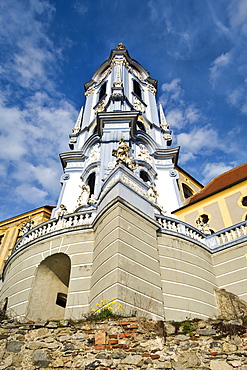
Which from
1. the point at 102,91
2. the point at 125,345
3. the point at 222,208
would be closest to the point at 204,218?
the point at 222,208

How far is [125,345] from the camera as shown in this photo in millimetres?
5988

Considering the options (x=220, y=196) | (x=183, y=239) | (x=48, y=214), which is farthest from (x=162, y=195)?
(x=48, y=214)

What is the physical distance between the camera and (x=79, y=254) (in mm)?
11695

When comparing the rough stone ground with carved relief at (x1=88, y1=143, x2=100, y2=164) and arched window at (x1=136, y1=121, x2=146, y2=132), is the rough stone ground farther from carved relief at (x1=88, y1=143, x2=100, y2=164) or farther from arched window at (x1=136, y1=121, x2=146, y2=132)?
arched window at (x1=136, y1=121, x2=146, y2=132)

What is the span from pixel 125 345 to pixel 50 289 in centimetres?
694

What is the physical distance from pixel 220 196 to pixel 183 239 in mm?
5413

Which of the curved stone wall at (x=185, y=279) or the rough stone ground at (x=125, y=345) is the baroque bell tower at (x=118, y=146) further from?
the rough stone ground at (x=125, y=345)

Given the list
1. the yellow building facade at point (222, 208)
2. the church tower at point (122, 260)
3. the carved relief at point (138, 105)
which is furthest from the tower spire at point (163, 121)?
the church tower at point (122, 260)

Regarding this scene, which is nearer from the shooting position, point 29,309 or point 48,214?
point 29,309

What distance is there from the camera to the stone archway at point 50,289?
449 inches

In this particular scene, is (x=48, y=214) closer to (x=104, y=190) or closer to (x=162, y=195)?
(x=162, y=195)

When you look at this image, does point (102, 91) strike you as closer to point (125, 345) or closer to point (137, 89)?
point (137, 89)

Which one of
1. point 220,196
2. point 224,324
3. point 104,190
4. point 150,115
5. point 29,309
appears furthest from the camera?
point 150,115

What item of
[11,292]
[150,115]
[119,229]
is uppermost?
[150,115]
